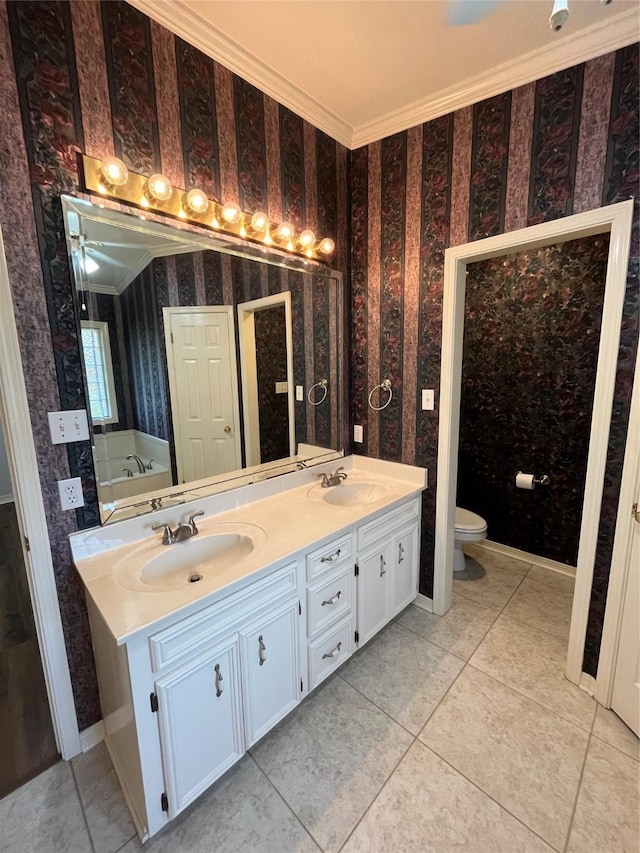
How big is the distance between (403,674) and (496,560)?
4.91ft

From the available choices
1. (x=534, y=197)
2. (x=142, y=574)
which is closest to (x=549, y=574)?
(x=534, y=197)

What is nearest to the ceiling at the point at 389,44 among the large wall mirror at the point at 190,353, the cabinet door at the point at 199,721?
the large wall mirror at the point at 190,353

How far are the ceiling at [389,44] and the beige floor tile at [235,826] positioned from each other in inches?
115

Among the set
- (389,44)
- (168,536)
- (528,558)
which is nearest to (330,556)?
(168,536)

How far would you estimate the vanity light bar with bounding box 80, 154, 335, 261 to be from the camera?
135 centimetres

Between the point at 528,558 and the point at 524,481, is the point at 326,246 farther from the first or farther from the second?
the point at 528,558

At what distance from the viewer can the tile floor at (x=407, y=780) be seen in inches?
48.0

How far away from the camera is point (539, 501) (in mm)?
2859

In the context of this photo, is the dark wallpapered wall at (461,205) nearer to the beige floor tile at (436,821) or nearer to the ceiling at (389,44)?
the ceiling at (389,44)

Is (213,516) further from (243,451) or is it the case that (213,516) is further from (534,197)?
(534,197)

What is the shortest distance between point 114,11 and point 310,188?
1049 millimetres

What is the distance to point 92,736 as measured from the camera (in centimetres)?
154

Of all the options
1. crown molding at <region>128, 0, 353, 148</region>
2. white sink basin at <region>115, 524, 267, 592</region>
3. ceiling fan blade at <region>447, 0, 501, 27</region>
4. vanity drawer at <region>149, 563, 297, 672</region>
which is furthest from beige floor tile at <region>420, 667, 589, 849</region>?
crown molding at <region>128, 0, 353, 148</region>

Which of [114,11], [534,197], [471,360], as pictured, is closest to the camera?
[114,11]
